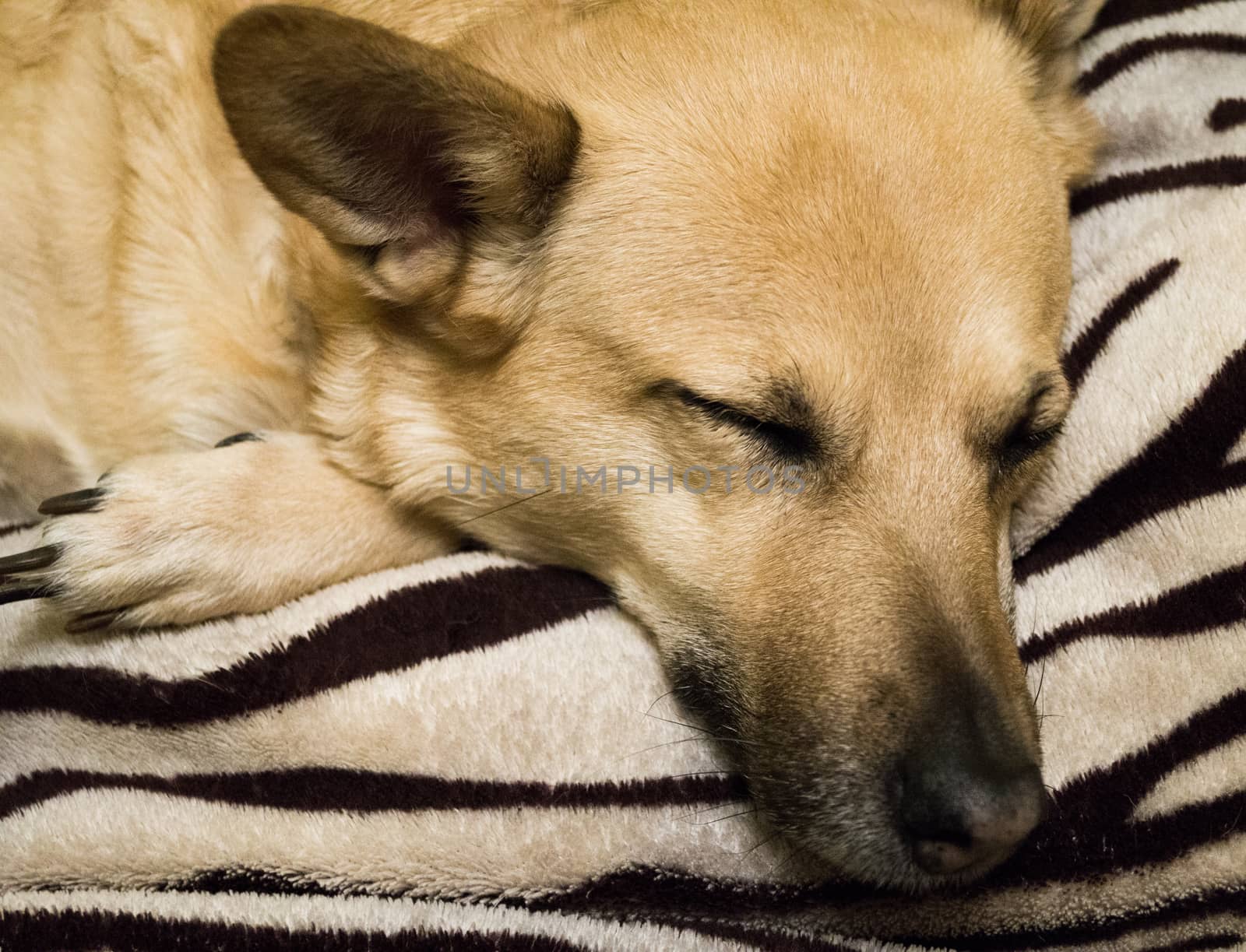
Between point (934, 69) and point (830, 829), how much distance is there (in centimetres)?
124

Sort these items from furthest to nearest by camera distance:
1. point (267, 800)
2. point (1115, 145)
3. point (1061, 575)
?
point (1115, 145)
point (1061, 575)
point (267, 800)

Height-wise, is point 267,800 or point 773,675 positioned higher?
point 773,675

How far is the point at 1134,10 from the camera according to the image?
242 cm

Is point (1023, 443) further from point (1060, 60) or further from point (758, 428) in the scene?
point (1060, 60)

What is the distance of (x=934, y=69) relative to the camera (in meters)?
1.66

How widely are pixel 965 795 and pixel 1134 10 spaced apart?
2083 mm

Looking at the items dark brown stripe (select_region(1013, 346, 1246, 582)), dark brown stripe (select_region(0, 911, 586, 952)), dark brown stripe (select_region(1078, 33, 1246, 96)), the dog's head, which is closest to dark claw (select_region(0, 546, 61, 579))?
dark brown stripe (select_region(0, 911, 586, 952))

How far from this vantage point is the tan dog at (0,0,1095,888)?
142cm

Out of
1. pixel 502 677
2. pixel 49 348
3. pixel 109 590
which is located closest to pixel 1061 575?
pixel 502 677

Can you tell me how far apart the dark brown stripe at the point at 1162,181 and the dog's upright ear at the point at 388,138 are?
4.09 feet

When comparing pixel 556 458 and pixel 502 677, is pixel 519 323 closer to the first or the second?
pixel 556 458

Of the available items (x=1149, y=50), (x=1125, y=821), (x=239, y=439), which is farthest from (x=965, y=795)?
(x=1149, y=50)

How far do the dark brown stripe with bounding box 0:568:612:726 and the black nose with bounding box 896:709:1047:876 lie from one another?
2.20 ft

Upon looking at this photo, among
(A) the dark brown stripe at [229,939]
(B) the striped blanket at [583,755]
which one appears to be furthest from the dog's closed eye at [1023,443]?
(A) the dark brown stripe at [229,939]
